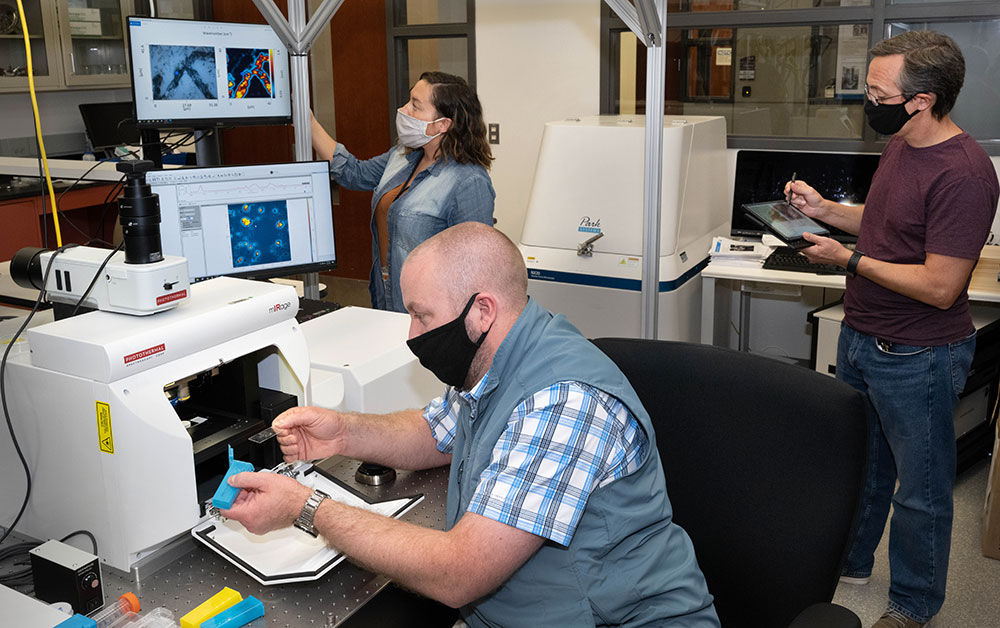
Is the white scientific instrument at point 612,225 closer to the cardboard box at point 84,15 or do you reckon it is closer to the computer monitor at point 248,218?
the computer monitor at point 248,218

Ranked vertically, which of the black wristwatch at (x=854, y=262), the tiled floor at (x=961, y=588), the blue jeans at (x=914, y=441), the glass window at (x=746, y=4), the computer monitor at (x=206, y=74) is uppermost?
the glass window at (x=746, y=4)

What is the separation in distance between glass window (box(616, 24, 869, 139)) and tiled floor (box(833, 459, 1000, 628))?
1752mm

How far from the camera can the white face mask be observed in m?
2.54

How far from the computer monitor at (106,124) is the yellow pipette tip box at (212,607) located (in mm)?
4348

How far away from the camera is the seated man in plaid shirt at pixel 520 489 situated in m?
1.16

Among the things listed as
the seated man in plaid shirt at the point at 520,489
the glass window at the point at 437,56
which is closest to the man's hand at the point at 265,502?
the seated man in plaid shirt at the point at 520,489

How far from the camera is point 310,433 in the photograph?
1446 mm

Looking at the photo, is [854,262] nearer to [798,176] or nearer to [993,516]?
[993,516]

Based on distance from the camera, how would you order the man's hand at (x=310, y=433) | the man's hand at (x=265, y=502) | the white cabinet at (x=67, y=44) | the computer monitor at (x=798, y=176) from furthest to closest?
the white cabinet at (x=67, y=44), the computer monitor at (x=798, y=176), the man's hand at (x=310, y=433), the man's hand at (x=265, y=502)

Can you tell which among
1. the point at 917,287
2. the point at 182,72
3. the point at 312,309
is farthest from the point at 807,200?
the point at 182,72

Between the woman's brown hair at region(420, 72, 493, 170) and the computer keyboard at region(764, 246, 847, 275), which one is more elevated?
the woman's brown hair at region(420, 72, 493, 170)

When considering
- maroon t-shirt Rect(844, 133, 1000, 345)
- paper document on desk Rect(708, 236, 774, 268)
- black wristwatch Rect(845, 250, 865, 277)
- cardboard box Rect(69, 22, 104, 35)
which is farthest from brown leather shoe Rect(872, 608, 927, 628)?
cardboard box Rect(69, 22, 104, 35)

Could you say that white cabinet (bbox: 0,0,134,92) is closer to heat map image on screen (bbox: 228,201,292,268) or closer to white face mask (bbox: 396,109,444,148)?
white face mask (bbox: 396,109,444,148)

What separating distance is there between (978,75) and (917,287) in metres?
2.00
